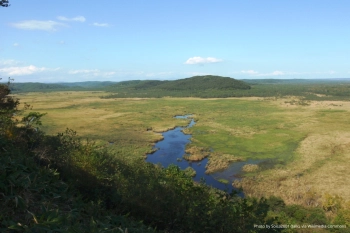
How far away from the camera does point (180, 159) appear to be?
33281 mm

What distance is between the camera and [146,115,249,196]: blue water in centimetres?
2712

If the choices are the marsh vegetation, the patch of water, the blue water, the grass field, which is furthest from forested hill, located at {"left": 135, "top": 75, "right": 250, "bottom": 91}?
the patch of water

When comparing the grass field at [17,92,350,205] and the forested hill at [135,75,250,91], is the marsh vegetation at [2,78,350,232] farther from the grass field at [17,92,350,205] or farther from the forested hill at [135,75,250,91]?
the forested hill at [135,75,250,91]

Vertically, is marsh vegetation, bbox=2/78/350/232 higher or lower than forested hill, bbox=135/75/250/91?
lower

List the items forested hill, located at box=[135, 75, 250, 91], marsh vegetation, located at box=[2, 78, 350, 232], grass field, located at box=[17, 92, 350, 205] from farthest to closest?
1. forested hill, located at box=[135, 75, 250, 91]
2. grass field, located at box=[17, 92, 350, 205]
3. marsh vegetation, located at box=[2, 78, 350, 232]

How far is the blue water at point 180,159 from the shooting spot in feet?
89.0

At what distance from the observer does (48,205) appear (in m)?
5.18

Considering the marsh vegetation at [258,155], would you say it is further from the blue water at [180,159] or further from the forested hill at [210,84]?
the forested hill at [210,84]

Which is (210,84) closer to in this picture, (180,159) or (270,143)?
(270,143)

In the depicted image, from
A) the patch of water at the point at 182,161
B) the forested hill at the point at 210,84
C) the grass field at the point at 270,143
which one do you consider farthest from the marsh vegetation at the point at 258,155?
the forested hill at the point at 210,84

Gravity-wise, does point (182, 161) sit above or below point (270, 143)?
below

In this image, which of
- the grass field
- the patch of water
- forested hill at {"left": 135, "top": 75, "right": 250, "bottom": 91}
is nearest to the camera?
the grass field

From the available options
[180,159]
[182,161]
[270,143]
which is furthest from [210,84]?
[182,161]

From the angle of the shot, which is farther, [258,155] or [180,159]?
[258,155]
